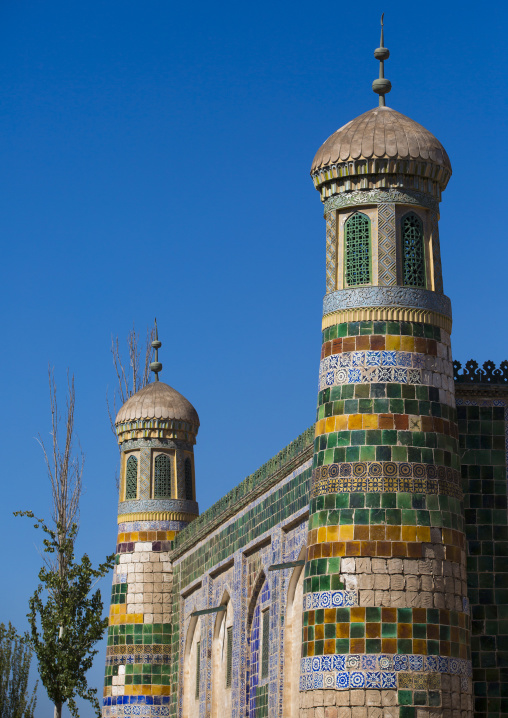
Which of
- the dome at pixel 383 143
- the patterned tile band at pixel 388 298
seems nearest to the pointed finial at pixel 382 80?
the dome at pixel 383 143

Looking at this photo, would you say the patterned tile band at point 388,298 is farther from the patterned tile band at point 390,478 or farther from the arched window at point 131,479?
the arched window at point 131,479

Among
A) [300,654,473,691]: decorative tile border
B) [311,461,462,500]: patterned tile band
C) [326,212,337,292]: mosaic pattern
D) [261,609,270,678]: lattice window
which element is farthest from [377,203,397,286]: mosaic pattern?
[261,609,270,678]: lattice window

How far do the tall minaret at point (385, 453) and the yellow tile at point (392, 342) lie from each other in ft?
0.04

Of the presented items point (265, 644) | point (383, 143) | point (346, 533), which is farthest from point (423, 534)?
point (265, 644)

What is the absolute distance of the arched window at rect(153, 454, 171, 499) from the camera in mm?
28373

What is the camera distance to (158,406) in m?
28.5

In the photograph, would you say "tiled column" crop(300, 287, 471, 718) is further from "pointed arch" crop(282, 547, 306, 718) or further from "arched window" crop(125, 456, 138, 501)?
"arched window" crop(125, 456, 138, 501)

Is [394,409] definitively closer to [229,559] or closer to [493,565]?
[493,565]

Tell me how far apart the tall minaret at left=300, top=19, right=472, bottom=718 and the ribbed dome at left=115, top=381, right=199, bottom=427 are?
38.5 ft

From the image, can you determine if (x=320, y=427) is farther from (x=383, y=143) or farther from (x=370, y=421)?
(x=383, y=143)

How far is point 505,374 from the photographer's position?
57.5ft

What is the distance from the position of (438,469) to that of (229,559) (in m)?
8.30

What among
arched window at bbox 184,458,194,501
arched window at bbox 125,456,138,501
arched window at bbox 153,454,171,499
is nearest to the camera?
arched window at bbox 153,454,171,499

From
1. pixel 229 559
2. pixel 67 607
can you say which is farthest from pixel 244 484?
pixel 67 607
